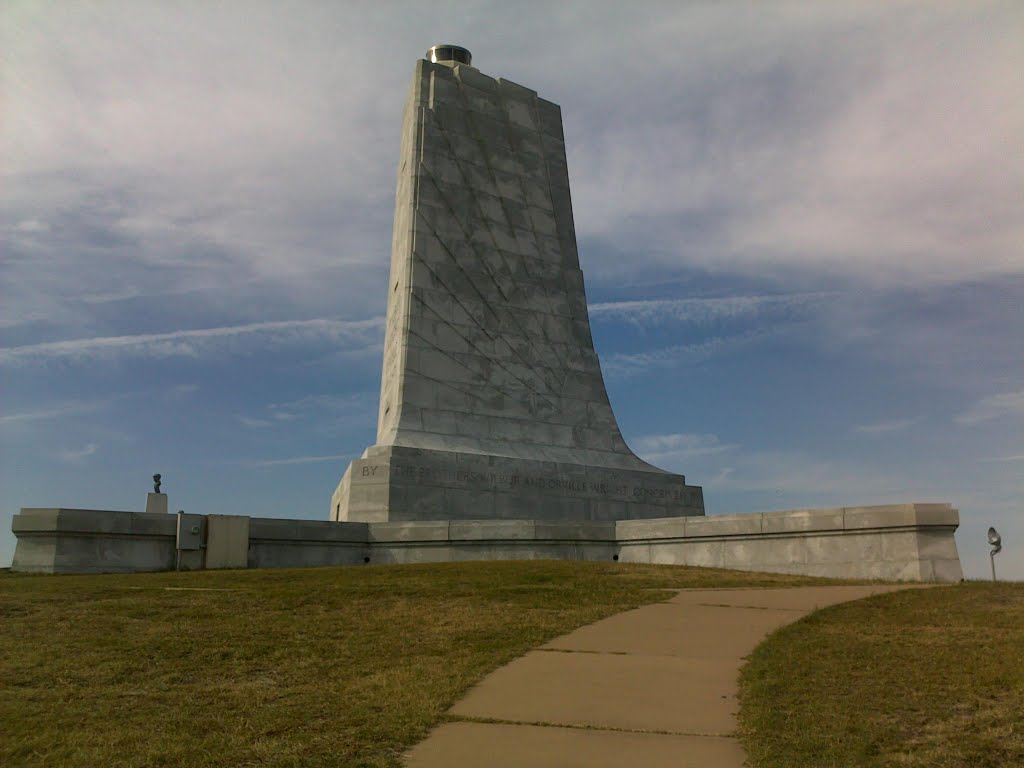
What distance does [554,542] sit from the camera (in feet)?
69.4

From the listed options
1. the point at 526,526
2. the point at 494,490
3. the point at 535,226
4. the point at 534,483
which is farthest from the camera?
the point at 535,226

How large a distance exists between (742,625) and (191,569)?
499 inches

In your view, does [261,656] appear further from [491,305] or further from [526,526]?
[491,305]

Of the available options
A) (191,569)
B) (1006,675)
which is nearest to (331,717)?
(1006,675)

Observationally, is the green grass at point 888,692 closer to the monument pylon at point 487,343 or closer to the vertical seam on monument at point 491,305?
the monument pylon at point 487,343

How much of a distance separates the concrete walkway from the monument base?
42.2 ft

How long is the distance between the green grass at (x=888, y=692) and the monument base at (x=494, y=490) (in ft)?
→ 44.4

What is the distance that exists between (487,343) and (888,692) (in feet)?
67.9

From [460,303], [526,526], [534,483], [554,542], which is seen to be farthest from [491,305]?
[554,542]

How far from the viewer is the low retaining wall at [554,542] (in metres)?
17.4

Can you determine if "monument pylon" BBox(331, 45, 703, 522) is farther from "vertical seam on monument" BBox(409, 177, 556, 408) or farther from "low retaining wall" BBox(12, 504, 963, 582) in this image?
"low retaining wall" BBox(12, 504, 963, 582)

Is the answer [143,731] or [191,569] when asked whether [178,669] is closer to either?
[143,731]

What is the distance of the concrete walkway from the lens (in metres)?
5.81

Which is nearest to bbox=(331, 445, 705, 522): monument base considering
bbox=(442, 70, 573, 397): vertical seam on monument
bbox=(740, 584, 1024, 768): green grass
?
A: bbox=(442, 70, 573, 397): vertical seam on monument
